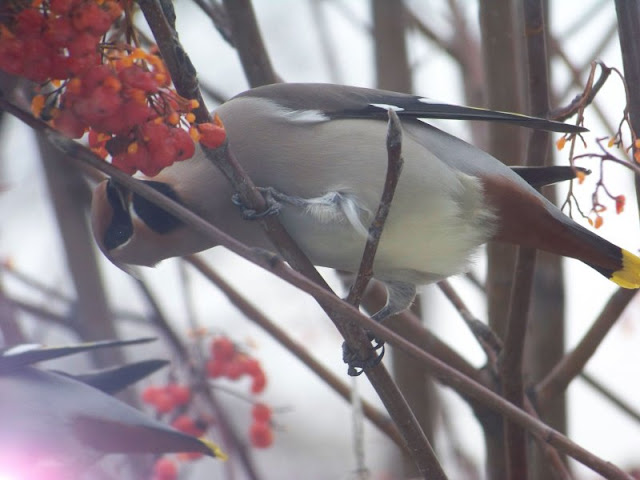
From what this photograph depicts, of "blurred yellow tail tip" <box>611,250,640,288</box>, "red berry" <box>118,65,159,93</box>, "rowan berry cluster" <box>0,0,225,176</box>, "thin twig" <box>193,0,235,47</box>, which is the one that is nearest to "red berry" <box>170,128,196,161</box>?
"rowan berry cluster" <box>0,0,225,176</box>

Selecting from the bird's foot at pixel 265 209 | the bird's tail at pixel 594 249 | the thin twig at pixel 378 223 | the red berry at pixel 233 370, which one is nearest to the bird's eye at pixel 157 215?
the bird's foot at pixel 265 209

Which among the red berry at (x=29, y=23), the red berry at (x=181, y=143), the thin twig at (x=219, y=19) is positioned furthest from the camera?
the thin twig at (x=219, y=19)

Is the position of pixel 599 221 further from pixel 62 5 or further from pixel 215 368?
pixel 215 368

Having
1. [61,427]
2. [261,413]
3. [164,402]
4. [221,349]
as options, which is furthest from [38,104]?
[261,413]

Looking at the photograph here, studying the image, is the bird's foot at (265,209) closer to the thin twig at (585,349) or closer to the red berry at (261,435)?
the thin twig at (585,349)

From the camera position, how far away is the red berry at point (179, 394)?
3.18m

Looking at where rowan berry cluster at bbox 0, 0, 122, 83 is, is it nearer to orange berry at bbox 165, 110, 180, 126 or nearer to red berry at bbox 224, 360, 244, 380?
orange berry at bbox 165, 110, 180, 126

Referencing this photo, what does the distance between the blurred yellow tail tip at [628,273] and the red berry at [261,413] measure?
1.43m

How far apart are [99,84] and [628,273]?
1.45 metres

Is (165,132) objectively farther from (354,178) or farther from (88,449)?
(88,449)

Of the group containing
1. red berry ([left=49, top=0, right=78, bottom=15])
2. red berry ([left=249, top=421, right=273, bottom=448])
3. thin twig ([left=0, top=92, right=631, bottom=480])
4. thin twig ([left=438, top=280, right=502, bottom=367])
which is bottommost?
thin twig ([left=0, top=92, right=631, bottom=480])

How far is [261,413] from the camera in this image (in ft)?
11.2

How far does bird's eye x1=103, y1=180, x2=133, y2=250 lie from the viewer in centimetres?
238

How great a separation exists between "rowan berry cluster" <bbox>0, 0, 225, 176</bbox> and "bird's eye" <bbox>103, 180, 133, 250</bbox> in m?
0.55
